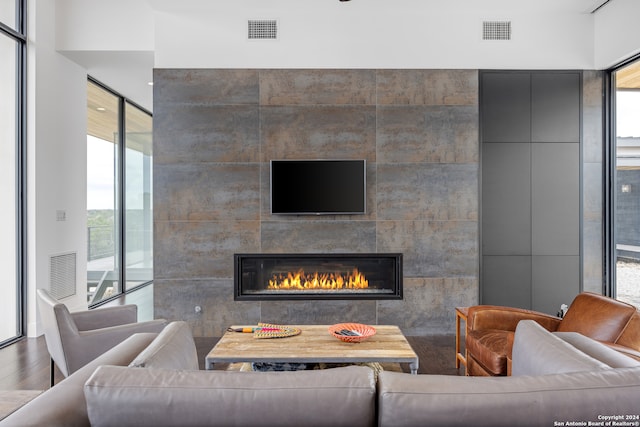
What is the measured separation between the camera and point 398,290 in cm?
440

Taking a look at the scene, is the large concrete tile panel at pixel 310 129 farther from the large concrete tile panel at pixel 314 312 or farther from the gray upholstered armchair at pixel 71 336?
the gray upholstered armchair at pixel 71 336

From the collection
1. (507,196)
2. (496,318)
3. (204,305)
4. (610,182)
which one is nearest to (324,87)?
(507,196)

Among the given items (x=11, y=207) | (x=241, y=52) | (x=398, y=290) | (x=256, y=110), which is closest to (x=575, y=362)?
(x=398, y=290)

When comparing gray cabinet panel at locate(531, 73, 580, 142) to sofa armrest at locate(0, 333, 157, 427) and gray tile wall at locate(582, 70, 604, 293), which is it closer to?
gray tile wall at locate(582, 70, 604, 293)

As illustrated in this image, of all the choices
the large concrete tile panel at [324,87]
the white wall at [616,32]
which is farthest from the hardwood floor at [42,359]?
the white wall at [616,32]

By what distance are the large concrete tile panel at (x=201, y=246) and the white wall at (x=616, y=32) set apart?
3.78 meters

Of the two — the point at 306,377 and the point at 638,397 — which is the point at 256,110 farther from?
the point at 638,397

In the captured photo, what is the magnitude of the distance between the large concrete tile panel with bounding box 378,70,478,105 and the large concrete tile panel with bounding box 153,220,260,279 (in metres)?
1.87

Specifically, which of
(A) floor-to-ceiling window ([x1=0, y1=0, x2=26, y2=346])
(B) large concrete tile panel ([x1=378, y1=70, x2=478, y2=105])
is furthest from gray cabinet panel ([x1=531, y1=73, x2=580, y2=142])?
(A) floor-to-ceiling window ([x1=0, y1=0, x2=26, y2=346])

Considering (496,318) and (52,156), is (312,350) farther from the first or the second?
(52,156)

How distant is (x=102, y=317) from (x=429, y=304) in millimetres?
2938

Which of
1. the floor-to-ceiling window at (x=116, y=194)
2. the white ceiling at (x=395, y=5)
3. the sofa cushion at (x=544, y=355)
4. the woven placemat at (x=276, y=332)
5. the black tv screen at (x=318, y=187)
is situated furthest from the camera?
the floor-to-ceiling window at (x=116, y=194)

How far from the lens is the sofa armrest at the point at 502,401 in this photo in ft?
3.67

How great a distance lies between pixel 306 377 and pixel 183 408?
328 mm
